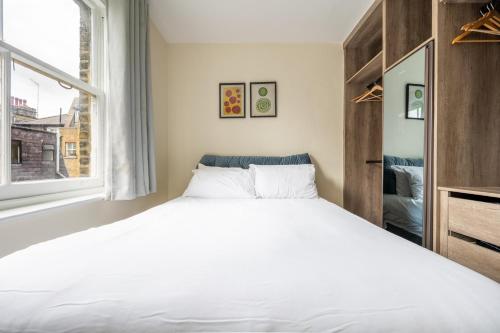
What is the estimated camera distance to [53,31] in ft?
4.79

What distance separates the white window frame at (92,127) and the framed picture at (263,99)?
1412mm

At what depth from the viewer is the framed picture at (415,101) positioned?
1.42 meters

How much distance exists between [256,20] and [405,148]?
5.60 ft

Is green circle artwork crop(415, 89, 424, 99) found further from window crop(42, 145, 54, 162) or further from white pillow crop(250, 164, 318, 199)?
window crop(42, 145, 54, 162)

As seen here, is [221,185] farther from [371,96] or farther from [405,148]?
[371,96]

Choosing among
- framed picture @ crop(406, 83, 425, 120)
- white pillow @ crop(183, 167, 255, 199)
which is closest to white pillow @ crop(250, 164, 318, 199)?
white pillow @ crop(183, 167, 255, 199)

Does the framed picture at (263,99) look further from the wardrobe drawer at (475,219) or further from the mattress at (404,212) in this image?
the wardrobe drawer at (475,219)

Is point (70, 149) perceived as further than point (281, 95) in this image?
No

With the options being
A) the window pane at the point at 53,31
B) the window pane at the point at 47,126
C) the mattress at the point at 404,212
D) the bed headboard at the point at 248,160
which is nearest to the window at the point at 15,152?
the window pane at the point at 47,126

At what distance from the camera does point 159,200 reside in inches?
102

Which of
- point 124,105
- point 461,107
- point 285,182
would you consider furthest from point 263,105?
point 461,107

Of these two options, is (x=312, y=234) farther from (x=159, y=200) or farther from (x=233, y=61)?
(x=233, y=61)

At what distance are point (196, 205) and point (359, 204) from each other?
176 centimetres

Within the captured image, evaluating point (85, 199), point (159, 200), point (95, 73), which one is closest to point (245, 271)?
point (85, 199)
